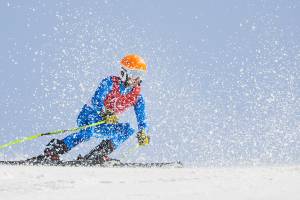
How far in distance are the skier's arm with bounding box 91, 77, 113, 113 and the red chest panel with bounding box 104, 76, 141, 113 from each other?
0.30 feet

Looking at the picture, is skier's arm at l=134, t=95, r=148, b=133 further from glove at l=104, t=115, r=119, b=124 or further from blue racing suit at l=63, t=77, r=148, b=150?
glove at l=104, t=115, r=119, b=124

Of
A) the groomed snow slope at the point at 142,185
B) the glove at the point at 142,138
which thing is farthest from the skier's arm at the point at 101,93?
the groomed snow slope at the point at 142,185

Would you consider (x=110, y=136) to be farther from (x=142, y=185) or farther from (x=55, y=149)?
(x=142, y=185)

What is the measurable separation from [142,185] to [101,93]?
5.16m

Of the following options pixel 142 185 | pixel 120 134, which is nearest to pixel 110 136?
pixel 120 134

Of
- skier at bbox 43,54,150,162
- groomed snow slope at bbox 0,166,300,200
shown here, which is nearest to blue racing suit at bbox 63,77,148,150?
skier at bbox 43,54,150,162

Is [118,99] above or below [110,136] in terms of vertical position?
above

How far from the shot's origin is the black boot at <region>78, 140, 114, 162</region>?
33.1ft

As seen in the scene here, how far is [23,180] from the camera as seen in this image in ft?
18.1

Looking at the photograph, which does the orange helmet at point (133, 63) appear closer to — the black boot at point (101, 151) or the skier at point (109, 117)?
the skier at point (109, 117)

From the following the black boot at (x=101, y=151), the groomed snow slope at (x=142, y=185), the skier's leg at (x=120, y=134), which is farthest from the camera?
the skier's leg at (x=120, y=134)

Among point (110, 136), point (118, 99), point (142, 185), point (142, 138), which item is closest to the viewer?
point (142, 185)

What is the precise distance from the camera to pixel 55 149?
1023 cm

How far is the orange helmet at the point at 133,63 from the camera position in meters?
10.3
